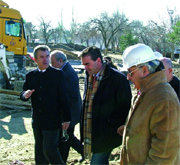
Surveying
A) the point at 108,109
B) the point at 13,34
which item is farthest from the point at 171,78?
the point at 13,34

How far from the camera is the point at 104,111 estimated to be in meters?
2.61

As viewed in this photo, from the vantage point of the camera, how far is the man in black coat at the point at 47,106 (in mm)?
3067

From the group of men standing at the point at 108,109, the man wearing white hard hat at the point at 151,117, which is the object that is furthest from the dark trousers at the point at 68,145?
the man wearing white hard hat at the point at 151,117

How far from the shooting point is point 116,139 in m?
2.70

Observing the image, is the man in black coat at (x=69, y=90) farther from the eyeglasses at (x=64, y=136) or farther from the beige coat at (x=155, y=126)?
the beige coat at (x=155, y=126)

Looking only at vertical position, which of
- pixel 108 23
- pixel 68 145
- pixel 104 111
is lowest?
pixel 68 145

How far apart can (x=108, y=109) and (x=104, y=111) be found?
0.05m

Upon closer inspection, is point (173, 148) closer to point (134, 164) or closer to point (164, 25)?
point (134, 164)

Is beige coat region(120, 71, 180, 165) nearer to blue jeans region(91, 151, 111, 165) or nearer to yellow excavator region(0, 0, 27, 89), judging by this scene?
blue jeans region(91, 151, 111, 165)

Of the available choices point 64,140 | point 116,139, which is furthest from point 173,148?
point 64,140

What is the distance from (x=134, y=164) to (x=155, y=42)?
31.7 meters

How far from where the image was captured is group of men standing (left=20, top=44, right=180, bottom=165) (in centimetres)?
164

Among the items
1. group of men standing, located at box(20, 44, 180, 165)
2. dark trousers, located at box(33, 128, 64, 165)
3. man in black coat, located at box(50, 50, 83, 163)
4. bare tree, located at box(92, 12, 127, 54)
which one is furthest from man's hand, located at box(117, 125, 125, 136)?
bare tree, located at box(92, 12, 127, 54)

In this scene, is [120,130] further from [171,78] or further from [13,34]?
[13,34]
